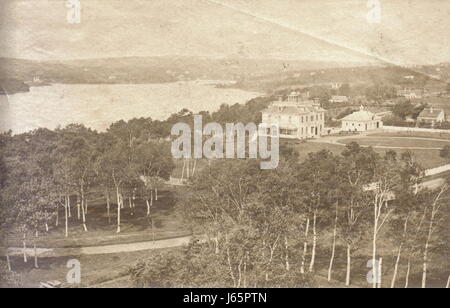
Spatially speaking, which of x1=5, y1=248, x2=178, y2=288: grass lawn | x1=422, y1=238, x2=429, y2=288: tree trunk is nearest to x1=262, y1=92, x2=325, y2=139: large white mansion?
x1=422, y1=238, x2=429, y2=288: tree trunk

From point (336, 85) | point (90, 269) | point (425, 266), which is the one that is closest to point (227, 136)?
point (336, 85)

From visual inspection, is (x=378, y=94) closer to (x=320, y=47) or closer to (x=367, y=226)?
(x=320, y=47)

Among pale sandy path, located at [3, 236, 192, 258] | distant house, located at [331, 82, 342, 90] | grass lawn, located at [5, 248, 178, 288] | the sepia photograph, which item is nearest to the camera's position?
grass lawn, located at [5, 248, 178, 288]

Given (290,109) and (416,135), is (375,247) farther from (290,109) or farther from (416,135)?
(290,109)

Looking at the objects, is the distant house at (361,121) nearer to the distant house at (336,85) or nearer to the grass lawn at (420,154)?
the grass lawn at (420,154)

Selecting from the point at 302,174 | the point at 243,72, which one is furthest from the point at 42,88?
the point at 302,174

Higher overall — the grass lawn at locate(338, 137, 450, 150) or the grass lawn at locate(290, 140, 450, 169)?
the grass lawn at locate(338, 137, 450, 150)

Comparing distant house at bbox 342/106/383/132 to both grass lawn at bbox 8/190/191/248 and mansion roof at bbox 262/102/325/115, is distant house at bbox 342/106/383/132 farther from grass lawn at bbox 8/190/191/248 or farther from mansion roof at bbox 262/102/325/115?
grass lawn at bbox 8/190/191/248

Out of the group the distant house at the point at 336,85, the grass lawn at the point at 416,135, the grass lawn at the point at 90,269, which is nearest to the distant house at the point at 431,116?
the grass lawn at the point at 416,135
